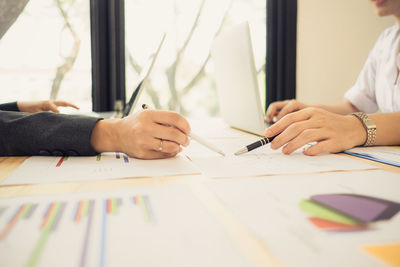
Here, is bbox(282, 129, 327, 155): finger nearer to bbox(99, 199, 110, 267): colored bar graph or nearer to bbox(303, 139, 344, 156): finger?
bbox(303, 139, 344, 156): finger

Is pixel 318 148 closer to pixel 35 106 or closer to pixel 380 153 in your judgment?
pixel 380 153

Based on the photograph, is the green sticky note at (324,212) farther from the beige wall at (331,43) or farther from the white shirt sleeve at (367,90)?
the beige wall at (331,43)

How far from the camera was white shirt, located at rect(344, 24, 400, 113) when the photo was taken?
114cm

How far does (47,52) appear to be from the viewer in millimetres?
1962

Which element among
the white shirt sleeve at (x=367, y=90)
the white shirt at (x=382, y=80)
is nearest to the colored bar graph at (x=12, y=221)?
the white shirt at (x=382, y=80)

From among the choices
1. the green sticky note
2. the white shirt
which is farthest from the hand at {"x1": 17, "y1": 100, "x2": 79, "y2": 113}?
the white shirt

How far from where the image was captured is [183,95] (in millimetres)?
2467

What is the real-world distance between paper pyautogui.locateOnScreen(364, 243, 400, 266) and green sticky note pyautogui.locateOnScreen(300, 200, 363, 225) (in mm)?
50

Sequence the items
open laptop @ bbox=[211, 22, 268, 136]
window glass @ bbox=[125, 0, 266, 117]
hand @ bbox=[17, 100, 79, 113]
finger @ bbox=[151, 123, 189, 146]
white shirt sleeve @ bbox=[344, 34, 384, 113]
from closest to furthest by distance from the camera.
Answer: finger @ bbox=[151, 123, 189, 146], open laptop @ bbox=[211, 22, 268, 136], hand @ bbox=[17, 100, 79, 113], white shirt sleeve @ bbox=[344, 34, 384, 113], window glass @ bbox=[125, 0, 266, 117]

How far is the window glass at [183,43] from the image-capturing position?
2020 millimetres

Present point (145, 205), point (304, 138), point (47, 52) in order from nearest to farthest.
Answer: point (145, 205) < point (304, 138) < point (47, 52)

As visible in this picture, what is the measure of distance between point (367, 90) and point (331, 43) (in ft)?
2.74

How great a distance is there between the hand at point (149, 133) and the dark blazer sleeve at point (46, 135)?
36mm

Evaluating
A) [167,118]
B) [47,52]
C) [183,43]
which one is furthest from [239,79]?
[47,52]
